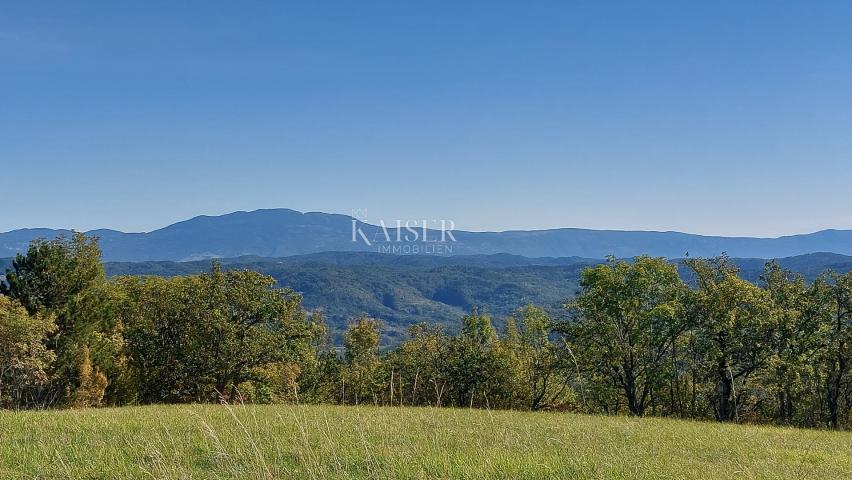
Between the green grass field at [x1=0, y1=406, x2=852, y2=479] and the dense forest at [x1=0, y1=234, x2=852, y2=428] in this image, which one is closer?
the green grass field at [x1=0, y1=406, x2=852, y2=479]

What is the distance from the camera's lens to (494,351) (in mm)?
48031

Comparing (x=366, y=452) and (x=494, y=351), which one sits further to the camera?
(x=494, y=351)

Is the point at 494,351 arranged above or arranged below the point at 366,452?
below

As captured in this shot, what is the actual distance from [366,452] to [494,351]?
41057 mm

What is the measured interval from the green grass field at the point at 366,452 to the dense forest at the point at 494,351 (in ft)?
63.9

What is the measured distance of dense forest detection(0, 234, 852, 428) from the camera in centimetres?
3375

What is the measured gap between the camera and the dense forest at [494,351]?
33.8m

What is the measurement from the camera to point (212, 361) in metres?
40.2

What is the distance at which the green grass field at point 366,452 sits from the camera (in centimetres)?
708

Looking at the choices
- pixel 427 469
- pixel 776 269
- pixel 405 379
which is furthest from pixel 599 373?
pixel 427 469

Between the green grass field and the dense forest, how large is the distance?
63.9 feet

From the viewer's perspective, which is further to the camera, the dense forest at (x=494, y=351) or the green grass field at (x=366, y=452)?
the dense forest at (x=494, y=351)

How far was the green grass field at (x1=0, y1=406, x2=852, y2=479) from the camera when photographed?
708 centimetres

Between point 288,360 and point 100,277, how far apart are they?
1423cm
